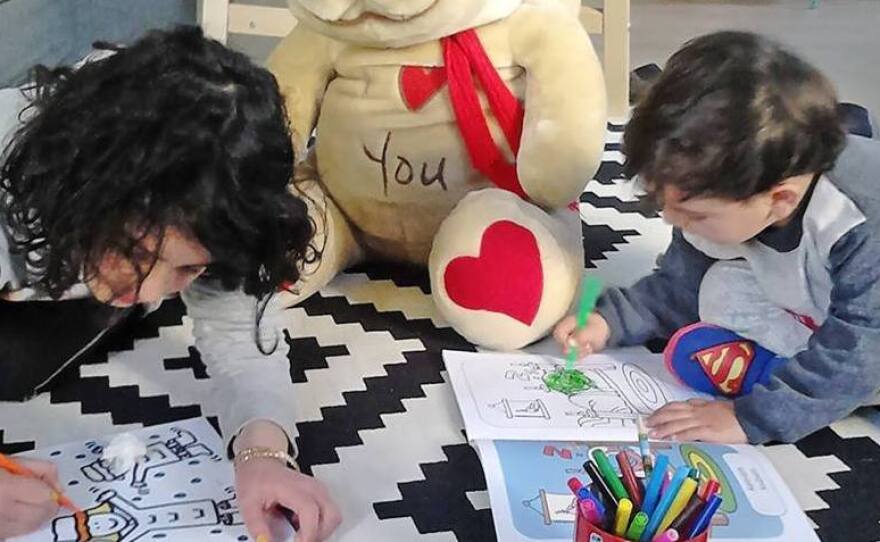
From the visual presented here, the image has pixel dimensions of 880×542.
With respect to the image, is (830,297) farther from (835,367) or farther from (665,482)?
(665,482)

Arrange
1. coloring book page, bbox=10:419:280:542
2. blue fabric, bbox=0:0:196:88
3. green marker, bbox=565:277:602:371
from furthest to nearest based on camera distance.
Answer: blue fabric, bbox=0:0:196:88, green marker, bbox=565:277:602:371, coloring book page, bbox=10:419:280:542

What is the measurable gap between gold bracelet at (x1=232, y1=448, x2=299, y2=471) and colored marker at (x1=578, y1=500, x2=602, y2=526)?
0.73 feet

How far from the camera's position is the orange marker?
0.71m

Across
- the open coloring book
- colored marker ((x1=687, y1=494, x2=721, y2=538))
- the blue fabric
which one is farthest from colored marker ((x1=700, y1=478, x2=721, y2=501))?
the blue fabric

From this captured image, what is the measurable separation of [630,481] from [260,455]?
25 cm

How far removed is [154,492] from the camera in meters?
0.75

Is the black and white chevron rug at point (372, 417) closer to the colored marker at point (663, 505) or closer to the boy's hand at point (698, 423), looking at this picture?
the boy's hand at point (698, 423)

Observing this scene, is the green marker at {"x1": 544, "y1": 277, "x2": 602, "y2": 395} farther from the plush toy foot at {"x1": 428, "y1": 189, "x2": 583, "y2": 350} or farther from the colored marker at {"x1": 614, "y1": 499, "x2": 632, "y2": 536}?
the colored marker at {"x1": 614, "y1": 499, "x2": 632, "y2": 536}

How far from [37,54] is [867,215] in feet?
3.05

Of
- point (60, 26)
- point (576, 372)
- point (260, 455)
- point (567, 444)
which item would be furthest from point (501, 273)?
point (60, 26)

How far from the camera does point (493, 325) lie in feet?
3.23

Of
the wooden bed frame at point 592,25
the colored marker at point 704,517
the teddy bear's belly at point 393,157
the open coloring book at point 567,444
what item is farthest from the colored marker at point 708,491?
the wooden bed frame at point 592,25

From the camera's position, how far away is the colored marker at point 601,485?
0.62 meters

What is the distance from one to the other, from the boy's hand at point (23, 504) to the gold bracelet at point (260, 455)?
4.6 inches
